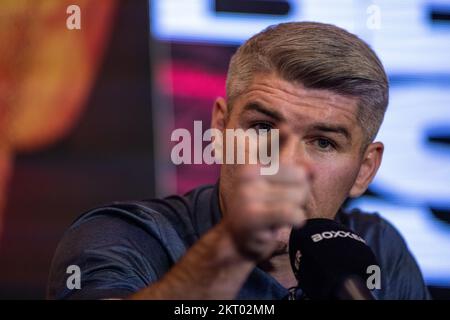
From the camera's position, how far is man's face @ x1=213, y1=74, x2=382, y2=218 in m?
1.63

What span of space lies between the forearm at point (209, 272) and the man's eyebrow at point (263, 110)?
592 millimetres

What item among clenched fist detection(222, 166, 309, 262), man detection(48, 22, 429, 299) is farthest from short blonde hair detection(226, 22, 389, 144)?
clenched fist detection(222, 166, 309, 262)

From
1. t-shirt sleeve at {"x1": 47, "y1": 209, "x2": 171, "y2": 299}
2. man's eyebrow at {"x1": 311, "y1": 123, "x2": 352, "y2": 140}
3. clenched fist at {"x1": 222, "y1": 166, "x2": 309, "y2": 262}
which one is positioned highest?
clenched fist at {"x1": 222, "y1": 166, "x2": 309, "y2": 262}

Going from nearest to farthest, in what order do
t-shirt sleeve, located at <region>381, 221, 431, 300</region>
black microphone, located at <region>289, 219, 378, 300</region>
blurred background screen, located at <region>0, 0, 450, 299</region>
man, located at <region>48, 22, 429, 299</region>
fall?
black microphone, located at <region>289, 219, 378, 300</region> → man, located at <region>48, 22, 429, 299</region> → t-shirt sleeve, located at <region>381, 221, 431, 300</region> → blurred background screen, located at <region>0, 0, 450, 299</region>

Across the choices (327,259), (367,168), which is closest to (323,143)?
(367,168)

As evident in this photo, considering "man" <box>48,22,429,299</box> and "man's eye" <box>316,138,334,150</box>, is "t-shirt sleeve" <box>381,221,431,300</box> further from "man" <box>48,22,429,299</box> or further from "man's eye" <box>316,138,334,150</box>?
"man's eye" <box>316,138,334,150</box>

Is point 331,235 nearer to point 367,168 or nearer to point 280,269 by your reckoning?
point 280,269

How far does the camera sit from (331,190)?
1.72m

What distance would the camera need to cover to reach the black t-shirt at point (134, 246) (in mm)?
1439

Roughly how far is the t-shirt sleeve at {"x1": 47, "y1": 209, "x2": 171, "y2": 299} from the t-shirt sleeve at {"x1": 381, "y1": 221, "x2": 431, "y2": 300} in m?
0.69

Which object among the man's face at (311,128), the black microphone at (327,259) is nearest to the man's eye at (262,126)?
the man's face at (311,128)

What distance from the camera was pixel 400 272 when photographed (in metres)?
2.09

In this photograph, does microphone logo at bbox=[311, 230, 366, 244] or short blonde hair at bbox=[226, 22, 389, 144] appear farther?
short blonde hair at bbox=[226, 22, 389, 144]
